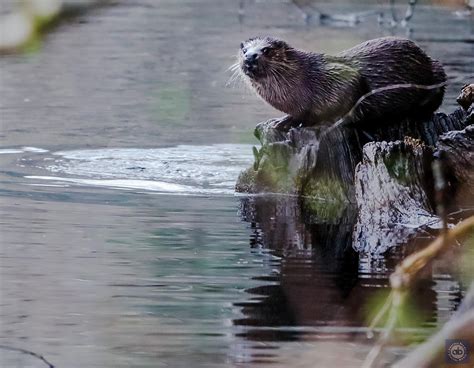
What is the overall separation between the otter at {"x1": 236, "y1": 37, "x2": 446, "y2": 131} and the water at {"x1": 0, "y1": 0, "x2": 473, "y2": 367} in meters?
0.81

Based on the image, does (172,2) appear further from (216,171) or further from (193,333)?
(193,333)

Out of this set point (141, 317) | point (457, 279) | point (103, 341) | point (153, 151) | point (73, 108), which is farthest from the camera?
point (73, 108)

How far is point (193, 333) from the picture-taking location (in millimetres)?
5375

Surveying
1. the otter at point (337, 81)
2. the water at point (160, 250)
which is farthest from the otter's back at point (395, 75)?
the water at point (160, 250)

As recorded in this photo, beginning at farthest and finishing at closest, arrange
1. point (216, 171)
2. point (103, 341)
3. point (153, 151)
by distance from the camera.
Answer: point (153, 151)
point (216, 171)
point (103, 341)

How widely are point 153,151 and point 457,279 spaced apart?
20.3ft

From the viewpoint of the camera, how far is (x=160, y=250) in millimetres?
7727

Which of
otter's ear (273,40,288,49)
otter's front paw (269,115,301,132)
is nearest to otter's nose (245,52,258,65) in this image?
otter's ear (273,40,288,49)

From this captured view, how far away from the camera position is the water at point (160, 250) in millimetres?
5193

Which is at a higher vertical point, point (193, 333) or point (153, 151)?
point (193, 333)

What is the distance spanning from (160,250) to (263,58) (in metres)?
2.82

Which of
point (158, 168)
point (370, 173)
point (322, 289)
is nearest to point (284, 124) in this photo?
point (370, 173)

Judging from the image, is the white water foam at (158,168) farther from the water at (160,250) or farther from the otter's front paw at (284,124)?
the otter's front paw at (284,124)

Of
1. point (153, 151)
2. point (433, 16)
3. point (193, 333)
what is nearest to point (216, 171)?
point (153, 151)
